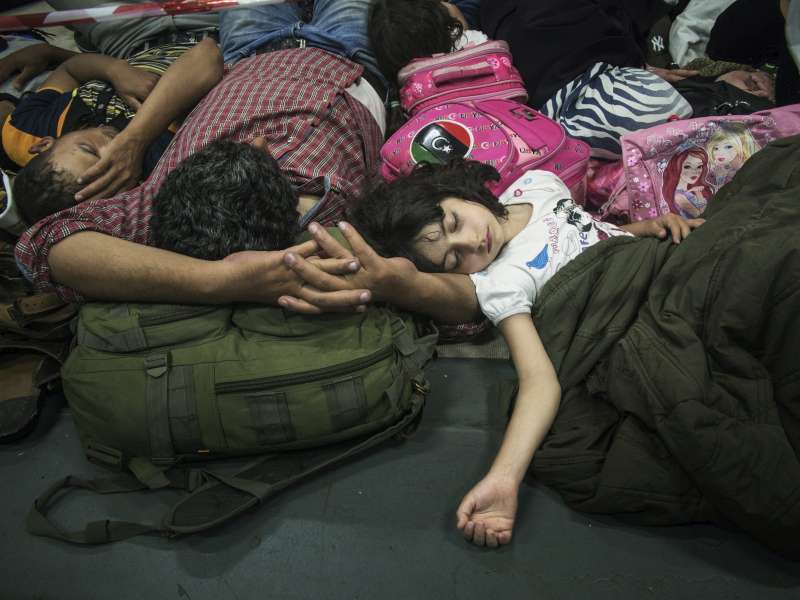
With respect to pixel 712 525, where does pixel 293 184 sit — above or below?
above

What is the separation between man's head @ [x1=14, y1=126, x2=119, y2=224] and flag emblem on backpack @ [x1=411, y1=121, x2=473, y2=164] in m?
0.88

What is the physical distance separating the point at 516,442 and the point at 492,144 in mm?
882

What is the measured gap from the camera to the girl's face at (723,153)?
1.48 metres

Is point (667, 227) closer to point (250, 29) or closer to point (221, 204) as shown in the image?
point (221, 204)

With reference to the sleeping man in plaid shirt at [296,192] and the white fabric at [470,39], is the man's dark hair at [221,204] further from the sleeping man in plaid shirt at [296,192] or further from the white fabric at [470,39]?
the white fabric at [470,39]

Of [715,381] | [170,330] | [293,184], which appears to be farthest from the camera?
[293,184]

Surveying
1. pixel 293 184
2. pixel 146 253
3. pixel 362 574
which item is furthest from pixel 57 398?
pixel 362 574

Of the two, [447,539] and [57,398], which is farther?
[57,398]

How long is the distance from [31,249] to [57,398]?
41 centimetres

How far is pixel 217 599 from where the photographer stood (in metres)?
1.03

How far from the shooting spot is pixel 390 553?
1.07 meters

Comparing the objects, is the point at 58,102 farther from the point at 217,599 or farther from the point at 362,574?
the point at 362,574

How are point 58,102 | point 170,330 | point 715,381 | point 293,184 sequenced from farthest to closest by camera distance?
point 58,102
point 293,184
point 170,330
point 715,381

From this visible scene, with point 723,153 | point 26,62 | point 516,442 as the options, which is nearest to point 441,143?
point 723,153
